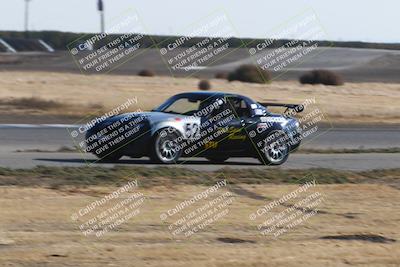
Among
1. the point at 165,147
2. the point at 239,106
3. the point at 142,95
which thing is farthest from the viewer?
the point at 142,95

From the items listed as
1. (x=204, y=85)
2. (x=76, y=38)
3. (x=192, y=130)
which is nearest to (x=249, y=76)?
(x=204, y=85)

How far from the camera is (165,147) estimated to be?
1706 centimetres

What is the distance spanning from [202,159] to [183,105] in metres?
1.92

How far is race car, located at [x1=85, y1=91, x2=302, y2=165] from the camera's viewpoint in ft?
55.2

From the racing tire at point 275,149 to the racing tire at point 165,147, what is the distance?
1.89 m

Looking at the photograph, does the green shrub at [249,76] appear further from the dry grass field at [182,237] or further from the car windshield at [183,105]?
the dry grass field at [182,237]

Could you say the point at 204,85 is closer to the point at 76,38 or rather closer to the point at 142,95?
the point at 142,95

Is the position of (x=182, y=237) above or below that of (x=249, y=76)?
above

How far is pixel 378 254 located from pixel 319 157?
10.9 meters

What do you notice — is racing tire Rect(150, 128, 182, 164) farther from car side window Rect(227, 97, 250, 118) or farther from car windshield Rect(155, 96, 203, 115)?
car side window Rect(227, 97, 250, 118)

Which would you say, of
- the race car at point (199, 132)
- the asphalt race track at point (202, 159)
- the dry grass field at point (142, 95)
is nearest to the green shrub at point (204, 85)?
the dry grass field at point (142, 95)

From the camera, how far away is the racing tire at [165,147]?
55.4 ft

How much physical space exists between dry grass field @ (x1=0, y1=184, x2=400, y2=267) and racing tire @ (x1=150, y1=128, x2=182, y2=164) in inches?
131

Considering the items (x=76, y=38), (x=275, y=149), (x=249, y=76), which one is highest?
(x=76, y=38)
